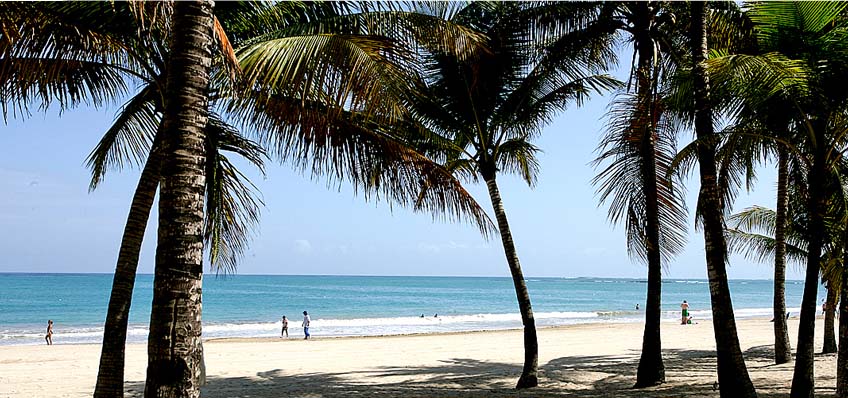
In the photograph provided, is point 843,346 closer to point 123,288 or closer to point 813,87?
point 813,87

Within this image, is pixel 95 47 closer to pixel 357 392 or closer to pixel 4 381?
pixel 357 392

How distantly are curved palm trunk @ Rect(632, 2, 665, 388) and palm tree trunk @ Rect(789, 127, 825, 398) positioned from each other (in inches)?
92.6

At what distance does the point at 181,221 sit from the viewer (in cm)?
390

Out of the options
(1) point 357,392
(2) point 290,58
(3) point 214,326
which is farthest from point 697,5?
(3) point 214,326

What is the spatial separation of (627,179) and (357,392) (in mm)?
5416

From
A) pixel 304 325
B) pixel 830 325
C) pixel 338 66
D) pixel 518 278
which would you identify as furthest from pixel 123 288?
pixel 304 325

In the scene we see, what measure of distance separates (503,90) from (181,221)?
7.94 meters

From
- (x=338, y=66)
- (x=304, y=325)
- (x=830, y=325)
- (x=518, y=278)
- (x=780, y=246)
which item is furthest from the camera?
(x=304, y=325)

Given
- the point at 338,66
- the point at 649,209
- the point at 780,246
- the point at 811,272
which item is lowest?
the point at 811,272

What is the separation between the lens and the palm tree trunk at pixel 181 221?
3.84m

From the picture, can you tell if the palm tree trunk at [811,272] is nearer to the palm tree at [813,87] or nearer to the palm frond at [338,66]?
the palm tree at [813,87]

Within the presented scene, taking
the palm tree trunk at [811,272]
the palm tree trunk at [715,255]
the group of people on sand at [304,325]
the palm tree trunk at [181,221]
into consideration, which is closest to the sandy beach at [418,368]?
the palm tree trunk at [811,272]

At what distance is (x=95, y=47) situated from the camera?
6.13 metres

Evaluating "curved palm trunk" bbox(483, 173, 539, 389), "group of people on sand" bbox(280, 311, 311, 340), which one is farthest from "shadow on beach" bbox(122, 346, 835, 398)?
"group of people on sand" bbox(280, 311, 311, 340)
